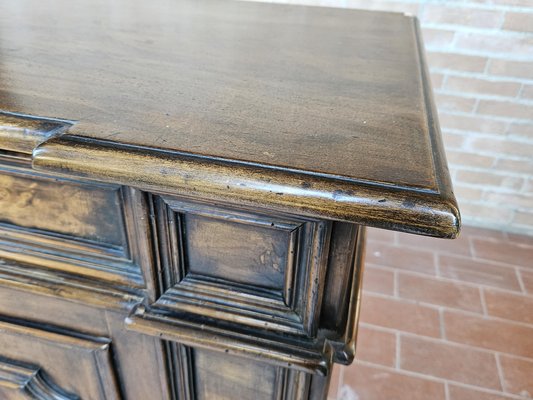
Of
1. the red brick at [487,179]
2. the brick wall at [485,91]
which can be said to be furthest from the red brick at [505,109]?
the red brick at [487,179]

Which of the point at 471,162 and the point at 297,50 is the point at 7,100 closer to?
the point at 297,50

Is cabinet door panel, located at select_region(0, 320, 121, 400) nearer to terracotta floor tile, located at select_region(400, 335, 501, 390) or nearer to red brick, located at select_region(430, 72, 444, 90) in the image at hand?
terracotta floor tile, located at select_region(400, 335, 501, 390)

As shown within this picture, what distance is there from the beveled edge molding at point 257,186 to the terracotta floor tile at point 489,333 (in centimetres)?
106

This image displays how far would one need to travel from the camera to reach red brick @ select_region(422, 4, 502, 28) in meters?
1.34

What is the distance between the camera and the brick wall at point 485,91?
4.43ft

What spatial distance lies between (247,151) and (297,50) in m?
0.35

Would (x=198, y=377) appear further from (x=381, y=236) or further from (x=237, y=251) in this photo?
(x=381, y=236)

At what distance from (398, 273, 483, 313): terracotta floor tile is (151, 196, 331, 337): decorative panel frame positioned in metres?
1.00

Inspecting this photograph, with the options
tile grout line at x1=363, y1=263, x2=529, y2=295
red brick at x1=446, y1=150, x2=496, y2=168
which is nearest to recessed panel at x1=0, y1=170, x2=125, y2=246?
tile grout line at x1=363, y1=263, x2=529, y2=295

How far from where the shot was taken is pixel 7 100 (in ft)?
1.46

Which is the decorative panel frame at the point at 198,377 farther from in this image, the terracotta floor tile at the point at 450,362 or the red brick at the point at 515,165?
the red brick at the point at 515,165

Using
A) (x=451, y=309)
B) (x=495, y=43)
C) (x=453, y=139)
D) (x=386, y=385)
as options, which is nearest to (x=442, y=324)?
(x=451, y=309)

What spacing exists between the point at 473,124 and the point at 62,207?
1.39 m

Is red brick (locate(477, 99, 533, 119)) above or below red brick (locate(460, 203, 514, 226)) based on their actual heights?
above
